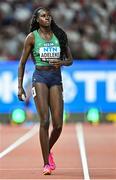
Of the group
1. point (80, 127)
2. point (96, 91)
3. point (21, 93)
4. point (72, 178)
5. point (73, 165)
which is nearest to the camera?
point (72, 178)

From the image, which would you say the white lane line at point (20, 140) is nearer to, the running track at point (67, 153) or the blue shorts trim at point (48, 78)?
the running track at point (67, 153)

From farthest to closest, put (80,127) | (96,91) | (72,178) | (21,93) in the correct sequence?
1. (96,91)
2. (80,127)
3. (21,93)
4. (72,178)

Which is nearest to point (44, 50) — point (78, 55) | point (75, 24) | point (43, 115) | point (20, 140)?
point (43, 115)

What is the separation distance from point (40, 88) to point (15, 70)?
13470 mm

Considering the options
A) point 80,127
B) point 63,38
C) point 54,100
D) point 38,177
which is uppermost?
point 63,38

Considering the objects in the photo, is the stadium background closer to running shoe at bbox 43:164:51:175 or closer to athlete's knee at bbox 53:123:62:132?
athlete's knee at bbox 53:123:62:132

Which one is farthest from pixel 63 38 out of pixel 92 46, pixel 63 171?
pixel 92 46

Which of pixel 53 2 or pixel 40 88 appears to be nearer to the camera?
pixel 40 88

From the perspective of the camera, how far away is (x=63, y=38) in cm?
1038

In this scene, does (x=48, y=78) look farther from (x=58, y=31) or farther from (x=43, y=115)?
(x=58, y=31)

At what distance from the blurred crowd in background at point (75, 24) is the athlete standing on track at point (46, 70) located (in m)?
14.1

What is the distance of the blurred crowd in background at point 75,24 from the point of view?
24.9 metres

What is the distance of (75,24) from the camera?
25.5 meters

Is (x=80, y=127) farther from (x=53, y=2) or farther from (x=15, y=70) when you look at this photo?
(x=53, y=2)
